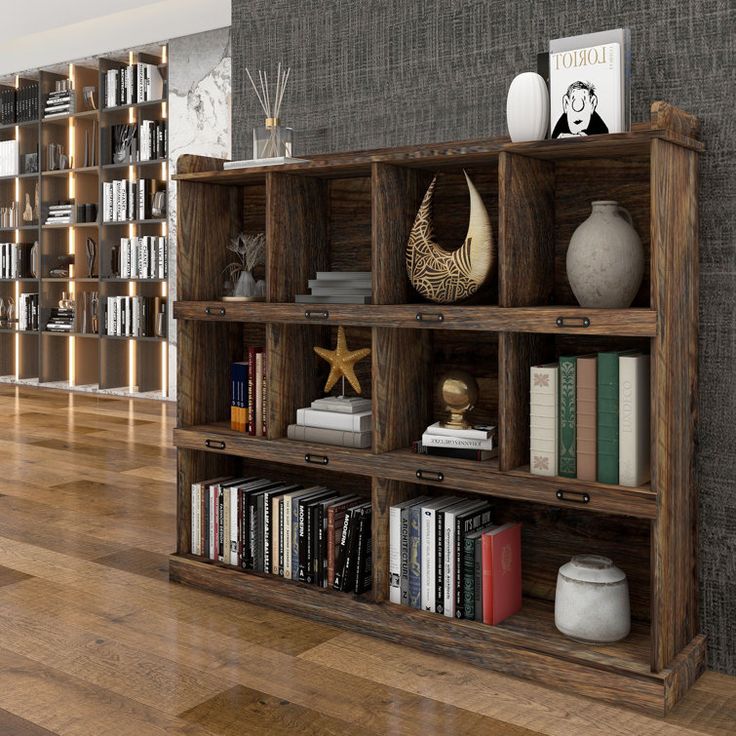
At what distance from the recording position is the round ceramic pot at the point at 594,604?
2.21 metres

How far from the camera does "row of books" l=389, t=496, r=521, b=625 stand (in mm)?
2354

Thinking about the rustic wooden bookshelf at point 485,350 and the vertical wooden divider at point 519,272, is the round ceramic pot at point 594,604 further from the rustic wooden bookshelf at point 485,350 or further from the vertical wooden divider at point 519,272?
the vertical wooden divider at point 519,272

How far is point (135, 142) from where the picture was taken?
7.63m

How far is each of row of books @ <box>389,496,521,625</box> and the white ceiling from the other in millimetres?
5358

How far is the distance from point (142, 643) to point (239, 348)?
105 centimetres

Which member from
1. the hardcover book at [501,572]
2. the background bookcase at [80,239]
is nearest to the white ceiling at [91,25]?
the background bookcase at [80,239]

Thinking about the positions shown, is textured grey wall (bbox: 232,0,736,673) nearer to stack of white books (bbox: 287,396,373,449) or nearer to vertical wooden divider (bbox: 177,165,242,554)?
vertical wooden divider (bbox: 177,165,242,554)

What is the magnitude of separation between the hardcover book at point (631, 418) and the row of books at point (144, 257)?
578 centimetres

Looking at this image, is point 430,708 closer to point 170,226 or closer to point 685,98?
point 685,98

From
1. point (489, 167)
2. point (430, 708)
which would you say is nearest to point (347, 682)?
point (430, 708)

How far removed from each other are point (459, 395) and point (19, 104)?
742 centimetres

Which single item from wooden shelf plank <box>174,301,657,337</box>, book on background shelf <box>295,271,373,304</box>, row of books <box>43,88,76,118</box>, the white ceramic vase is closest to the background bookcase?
row of books <box>43,88,76,118</box>

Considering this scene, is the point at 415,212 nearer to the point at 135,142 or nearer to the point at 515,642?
the point at 515,642

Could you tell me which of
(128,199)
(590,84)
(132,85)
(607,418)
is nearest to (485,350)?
(607,418)
